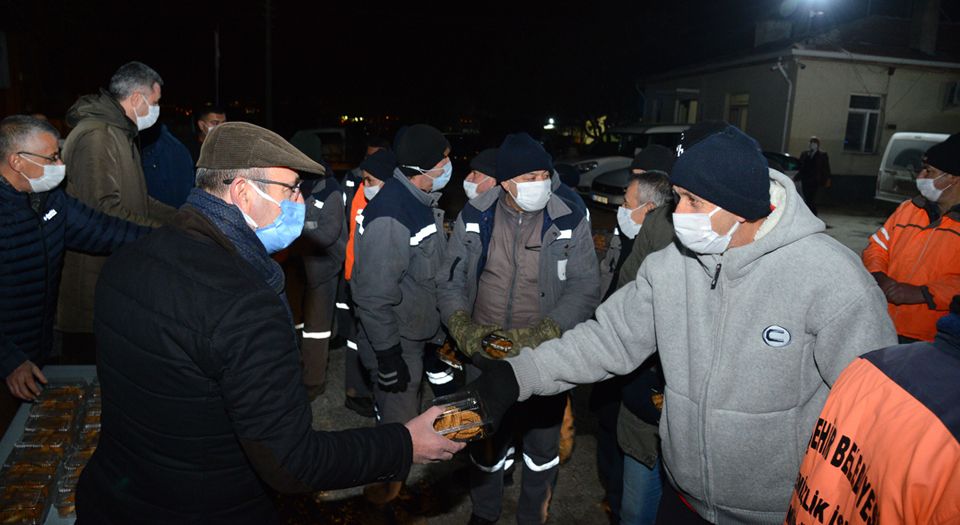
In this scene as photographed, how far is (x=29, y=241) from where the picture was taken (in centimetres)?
351

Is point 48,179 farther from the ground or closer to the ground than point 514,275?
farther from the ground

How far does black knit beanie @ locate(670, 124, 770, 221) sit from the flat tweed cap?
1.30m

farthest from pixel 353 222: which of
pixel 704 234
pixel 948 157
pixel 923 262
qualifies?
pixel 948 157

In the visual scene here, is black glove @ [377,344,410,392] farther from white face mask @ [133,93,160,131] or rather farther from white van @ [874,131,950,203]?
white van @ [874,131,950,203]

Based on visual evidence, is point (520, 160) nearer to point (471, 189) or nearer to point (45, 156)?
point (471, 189)

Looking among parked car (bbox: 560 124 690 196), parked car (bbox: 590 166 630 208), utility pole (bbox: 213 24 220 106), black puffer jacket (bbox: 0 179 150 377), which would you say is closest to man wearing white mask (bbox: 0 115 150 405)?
black puffer jacket (bbox: 0 179 150 377)

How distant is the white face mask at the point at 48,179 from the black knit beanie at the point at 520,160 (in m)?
2.53

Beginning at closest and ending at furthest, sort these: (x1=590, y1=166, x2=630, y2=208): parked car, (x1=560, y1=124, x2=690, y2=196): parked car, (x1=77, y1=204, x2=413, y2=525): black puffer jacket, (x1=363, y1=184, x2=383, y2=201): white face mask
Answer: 1. (x1=77, y1=204, x2=413, y2=525): black puffer jacket
2. (x1=363, y1=184, x2=383, y2=201): white face mask
3. (x1=590, y1=166, x2=630, y2=208): parked car
4. (x1=560, y1=124, x2=690, y2=196): parked car

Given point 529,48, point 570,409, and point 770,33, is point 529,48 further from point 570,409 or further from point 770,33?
point 570,409

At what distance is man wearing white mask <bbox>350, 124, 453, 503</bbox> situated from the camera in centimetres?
371

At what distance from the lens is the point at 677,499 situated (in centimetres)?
259

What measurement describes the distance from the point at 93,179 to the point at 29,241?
95 cm

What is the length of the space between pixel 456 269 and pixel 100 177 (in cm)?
255

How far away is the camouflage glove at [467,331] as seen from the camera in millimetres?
3432
